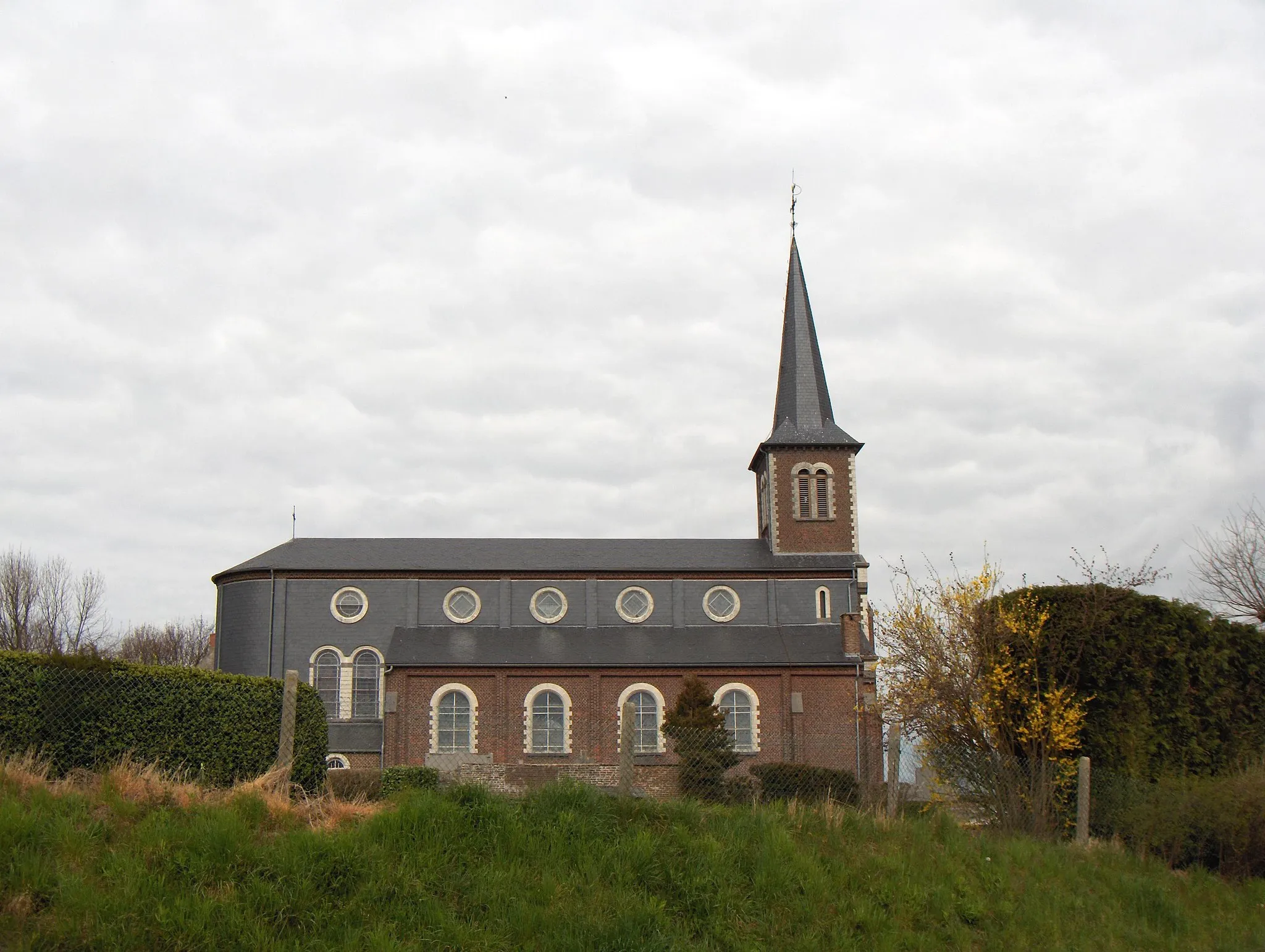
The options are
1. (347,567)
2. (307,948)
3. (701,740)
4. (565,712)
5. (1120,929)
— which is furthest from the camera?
(347,567)

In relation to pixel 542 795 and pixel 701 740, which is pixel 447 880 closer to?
pixel 542 795

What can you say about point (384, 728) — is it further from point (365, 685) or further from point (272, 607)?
point (272, 607)

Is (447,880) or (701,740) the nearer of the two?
(447,880)

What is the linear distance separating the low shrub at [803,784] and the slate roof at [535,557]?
2445 cm

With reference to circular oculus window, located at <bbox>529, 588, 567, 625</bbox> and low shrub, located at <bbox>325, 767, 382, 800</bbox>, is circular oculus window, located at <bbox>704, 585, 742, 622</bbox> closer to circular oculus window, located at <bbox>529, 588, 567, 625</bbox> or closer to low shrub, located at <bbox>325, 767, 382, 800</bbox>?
circular oculus window, located at <bbox>529, 588, 567, 625</bbox>

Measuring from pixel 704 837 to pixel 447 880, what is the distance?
7.49 ft

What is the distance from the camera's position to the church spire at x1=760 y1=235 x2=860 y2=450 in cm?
4019

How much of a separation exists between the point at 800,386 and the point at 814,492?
173 inches

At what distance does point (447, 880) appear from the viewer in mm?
8016

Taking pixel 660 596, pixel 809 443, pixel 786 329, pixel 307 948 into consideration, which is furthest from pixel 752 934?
pixel 786 329

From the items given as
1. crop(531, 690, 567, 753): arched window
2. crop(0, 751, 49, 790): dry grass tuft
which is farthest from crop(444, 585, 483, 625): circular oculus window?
crop(0, 751, 49, 790): dry grass tuft


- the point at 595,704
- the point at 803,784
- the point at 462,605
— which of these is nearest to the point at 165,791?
the point at 803,784

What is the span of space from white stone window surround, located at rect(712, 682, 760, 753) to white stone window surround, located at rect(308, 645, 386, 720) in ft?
36.8

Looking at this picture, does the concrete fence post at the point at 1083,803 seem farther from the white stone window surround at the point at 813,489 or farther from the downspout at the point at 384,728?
the white stone window surround at the point at 813,489
